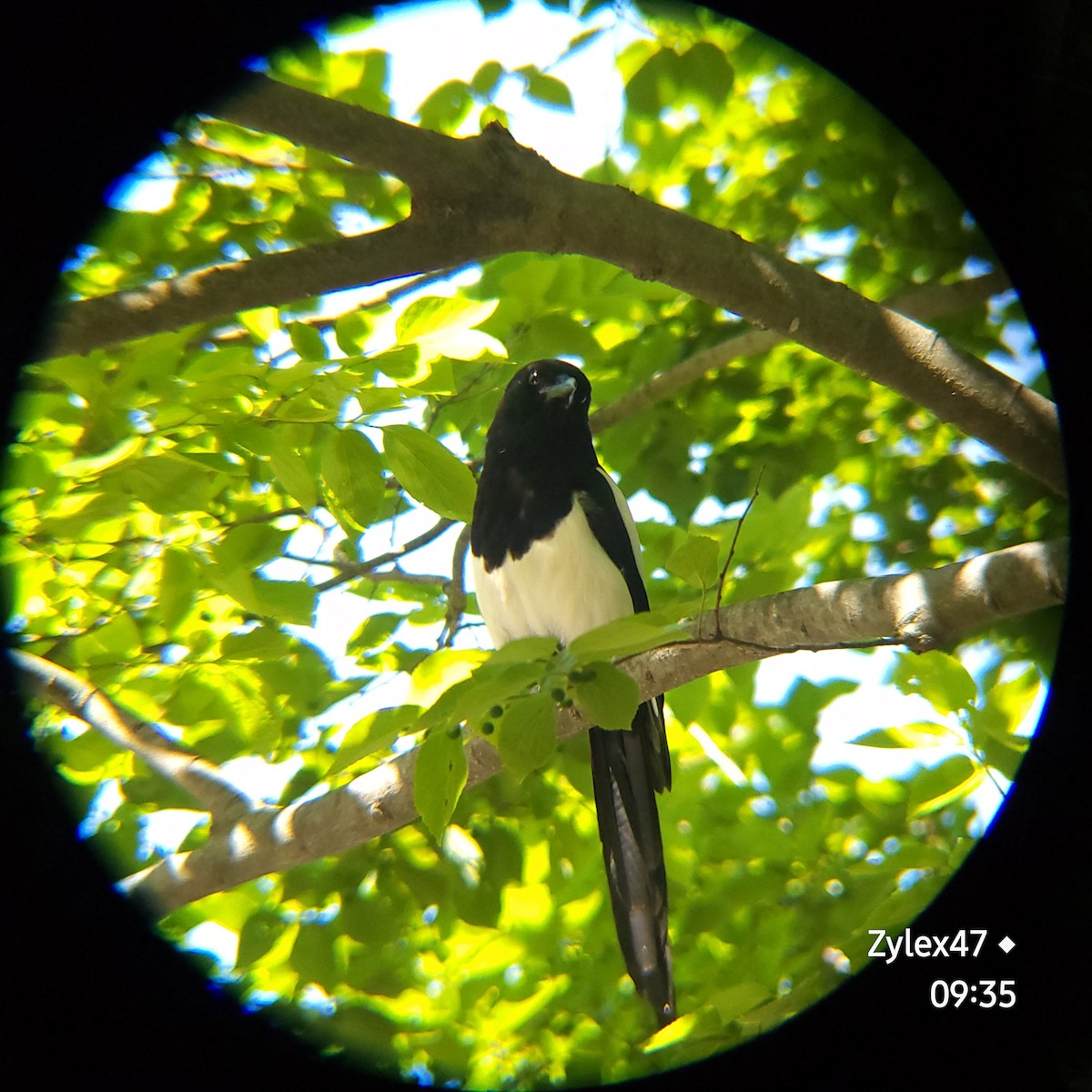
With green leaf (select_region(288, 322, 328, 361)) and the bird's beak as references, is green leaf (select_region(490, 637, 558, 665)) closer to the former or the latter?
green leaf (select_region(288, 322, 328, 361))

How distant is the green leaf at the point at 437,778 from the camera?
4.31 feet

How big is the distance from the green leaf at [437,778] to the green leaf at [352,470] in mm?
589

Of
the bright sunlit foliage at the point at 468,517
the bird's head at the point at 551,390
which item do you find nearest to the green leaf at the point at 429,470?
the bright sunlit foliage at the point at 468,517

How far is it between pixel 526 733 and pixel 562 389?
1.74 meters

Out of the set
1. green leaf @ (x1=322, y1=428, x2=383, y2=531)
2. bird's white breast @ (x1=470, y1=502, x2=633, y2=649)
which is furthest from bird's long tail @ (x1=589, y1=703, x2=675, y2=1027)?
green leaf @ (x1=322, y1=428, x2=383, y2=531)

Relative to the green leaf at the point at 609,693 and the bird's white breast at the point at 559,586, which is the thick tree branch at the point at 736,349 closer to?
the bird's white breast at the point at 559,586

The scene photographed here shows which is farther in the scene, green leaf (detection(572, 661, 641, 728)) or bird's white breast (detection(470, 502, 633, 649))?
bird's white breast (detection(470, 502, 633, 649))

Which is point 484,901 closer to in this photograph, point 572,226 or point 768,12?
point 572,226

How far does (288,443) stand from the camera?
1740 millimetres

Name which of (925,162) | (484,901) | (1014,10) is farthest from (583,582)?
(1014,10)

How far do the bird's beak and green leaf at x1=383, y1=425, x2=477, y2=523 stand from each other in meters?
1.29

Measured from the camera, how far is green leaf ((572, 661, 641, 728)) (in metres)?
1.24

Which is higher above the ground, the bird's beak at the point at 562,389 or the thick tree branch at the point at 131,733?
the bird's beak at the point at 562,389

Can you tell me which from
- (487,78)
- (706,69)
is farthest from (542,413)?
(706,69)
